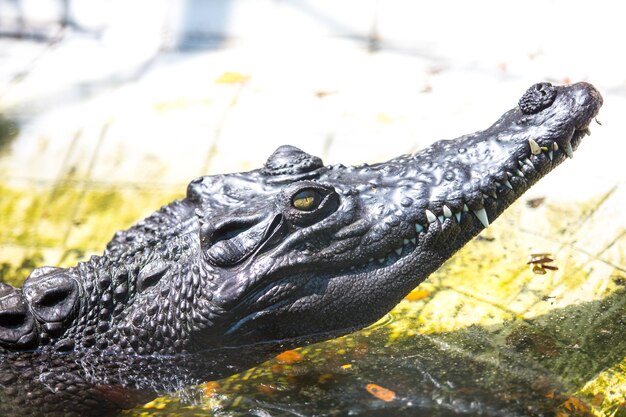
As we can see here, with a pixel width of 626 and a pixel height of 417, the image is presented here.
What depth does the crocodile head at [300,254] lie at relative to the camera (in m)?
4.24

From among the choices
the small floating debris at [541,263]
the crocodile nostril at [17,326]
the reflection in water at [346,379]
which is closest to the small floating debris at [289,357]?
the reflection in water at [346,379]

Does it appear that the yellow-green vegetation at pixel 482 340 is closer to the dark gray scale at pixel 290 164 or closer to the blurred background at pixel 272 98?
the blurred background at pixel 272 98

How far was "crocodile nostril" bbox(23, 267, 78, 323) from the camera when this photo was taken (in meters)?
4.36

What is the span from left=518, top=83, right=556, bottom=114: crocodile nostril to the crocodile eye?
107 cm

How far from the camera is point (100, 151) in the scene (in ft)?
22.7

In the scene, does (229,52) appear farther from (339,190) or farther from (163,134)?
(339,190)

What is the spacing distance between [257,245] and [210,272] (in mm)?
250

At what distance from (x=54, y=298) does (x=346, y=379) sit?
1.46 metres

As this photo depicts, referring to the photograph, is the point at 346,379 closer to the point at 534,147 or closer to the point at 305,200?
the point at 305,200

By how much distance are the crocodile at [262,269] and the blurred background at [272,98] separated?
1.03m

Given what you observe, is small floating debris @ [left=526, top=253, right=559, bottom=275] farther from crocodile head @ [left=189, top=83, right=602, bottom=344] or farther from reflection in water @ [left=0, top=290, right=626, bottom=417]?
crocodile head @ [left=189, top=83, right=602, bottom=344]

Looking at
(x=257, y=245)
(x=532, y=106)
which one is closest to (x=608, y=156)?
(x=532, y=106)

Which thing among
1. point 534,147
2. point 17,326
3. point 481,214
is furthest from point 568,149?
point 17,326

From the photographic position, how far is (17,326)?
4410mm
